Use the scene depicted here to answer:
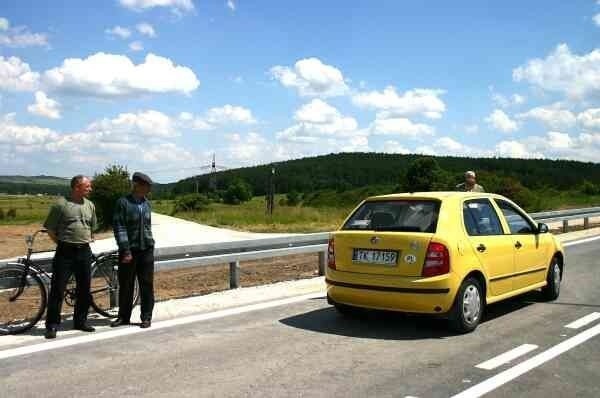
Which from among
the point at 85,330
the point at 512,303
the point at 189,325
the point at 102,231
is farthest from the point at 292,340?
the point at 102,231

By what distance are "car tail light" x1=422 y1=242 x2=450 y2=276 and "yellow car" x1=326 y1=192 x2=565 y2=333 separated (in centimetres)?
1

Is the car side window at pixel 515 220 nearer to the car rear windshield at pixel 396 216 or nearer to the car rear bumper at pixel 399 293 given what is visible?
the car rear windshield at pixel 396 216

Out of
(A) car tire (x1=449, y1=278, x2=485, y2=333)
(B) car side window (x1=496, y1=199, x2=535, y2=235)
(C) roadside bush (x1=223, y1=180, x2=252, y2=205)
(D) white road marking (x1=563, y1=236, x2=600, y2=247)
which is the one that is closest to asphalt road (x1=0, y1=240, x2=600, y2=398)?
(A) car tire (x1=449, y1=278, x2=485, y2=333)

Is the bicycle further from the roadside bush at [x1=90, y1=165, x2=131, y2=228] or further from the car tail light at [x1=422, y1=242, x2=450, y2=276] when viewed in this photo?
the roadside bush at [x1=90, y1=165, x2=131, y2=228]

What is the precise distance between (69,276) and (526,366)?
4.80 metres

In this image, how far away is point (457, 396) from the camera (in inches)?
178

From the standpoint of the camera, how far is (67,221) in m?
6.59

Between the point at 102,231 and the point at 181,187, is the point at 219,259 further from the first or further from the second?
the point at 181,187

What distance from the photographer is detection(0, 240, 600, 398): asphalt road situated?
4699mm

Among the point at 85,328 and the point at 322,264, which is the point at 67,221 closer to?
the point at 85,328

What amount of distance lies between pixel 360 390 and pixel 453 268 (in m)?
2.23

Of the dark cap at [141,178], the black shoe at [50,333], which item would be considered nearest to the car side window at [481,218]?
the dark cap at [141,178]

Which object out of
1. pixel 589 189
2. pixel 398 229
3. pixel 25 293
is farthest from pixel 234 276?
pixel 589 189

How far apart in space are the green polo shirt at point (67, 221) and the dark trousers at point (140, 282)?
0.61 m
